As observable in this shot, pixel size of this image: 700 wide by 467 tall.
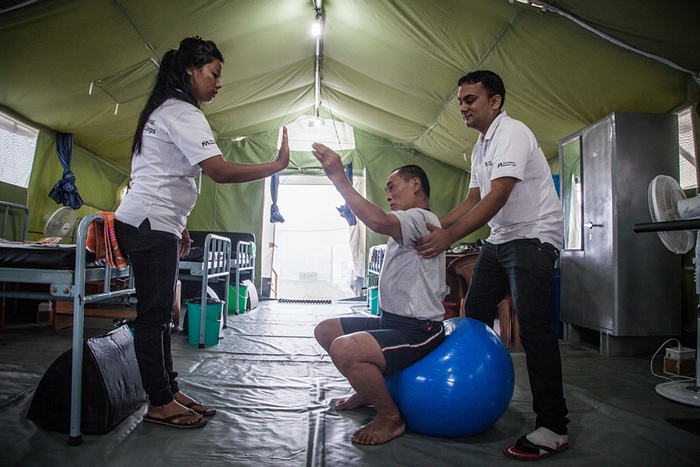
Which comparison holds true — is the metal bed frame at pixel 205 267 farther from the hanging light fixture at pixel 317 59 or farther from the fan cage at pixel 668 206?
the fan cage at pixel 668 206

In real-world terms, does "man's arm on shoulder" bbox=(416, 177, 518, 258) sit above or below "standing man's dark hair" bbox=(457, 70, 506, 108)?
below

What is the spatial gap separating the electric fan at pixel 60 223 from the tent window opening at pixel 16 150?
2.13 ft

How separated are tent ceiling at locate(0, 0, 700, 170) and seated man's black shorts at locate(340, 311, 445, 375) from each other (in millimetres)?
2276

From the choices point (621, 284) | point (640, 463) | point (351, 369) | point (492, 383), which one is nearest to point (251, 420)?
point (351, 369)

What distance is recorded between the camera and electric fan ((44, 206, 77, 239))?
426 centimetres

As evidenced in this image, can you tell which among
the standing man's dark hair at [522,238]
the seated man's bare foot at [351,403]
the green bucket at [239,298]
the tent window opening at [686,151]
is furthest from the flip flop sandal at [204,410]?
the tent window opening at [686,151]

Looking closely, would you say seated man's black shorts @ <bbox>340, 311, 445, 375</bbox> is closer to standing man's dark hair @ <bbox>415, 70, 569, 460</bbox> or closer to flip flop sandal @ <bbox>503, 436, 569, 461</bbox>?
standing man's dark hair @ <bbox>415, 70, 569, 460</bbox>

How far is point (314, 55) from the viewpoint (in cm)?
552

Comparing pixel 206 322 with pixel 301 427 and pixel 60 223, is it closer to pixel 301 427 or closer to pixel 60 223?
pixel 301 427

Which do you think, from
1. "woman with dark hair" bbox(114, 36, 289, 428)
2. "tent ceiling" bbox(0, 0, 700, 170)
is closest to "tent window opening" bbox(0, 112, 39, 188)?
"tent ceiling" bbox(0, 0, 700, 170)

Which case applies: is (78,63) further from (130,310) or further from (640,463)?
(640,463)

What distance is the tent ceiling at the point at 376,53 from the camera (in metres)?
2.86

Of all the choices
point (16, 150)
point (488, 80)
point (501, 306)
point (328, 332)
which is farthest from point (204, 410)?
point (16, 150)

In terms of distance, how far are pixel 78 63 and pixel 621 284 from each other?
16.4 feet
